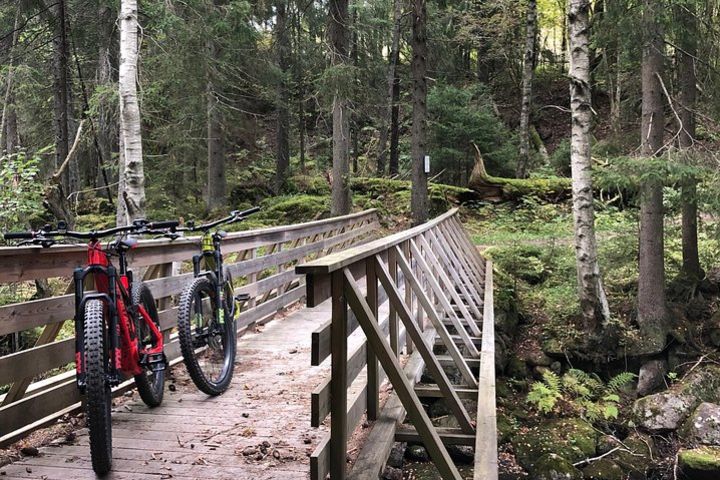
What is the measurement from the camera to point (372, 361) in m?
3.50

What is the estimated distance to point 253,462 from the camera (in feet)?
10.7

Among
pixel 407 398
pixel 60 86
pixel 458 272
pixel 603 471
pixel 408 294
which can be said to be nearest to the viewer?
pixel 407 398

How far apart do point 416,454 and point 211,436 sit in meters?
2.92

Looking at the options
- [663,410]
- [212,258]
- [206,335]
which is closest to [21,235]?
[206,335]

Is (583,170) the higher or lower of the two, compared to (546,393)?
higher

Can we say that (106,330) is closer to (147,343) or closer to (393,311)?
(147,343)

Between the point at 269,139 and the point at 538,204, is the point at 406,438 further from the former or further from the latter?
the point at 269,139

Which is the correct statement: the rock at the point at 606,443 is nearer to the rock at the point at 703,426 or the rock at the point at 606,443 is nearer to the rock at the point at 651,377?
the rock at the point at 703,426

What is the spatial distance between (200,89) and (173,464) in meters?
13.6

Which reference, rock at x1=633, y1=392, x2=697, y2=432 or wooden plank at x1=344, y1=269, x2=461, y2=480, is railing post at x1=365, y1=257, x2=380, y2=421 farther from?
rock at x1=633, y1=392, x2=697, y2=432

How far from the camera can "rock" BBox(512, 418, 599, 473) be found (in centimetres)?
688

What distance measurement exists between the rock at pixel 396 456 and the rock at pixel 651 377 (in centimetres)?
660

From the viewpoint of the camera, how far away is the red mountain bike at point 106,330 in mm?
2975

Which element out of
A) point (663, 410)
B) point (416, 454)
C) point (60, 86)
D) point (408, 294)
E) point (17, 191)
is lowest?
point (663, 410)
